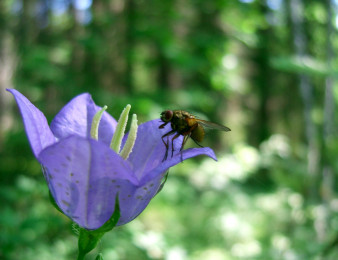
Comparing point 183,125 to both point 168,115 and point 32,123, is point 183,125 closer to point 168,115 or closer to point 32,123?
point 168,115

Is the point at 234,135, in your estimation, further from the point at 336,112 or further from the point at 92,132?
the point at 92,132

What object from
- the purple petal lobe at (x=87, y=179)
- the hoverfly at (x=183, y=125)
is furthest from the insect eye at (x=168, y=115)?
the purple petal lobe at (x=87, y=179)

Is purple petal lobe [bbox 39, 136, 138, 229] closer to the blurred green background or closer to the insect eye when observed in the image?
the insect eye

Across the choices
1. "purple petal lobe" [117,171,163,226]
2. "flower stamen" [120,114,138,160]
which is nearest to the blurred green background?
"flower stamen" [120,114,138,160]

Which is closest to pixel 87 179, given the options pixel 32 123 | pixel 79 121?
pixel 32 123

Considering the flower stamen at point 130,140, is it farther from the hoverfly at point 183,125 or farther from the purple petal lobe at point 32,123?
the purple petal lobe at point 32,123
